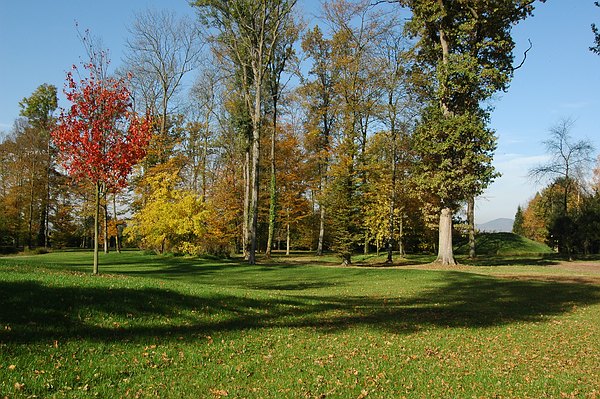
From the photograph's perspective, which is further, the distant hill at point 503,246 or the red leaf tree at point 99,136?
the distant hill at point 503,246

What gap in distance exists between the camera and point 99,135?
13617 millimetres

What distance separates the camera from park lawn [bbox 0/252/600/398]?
17.5 feet

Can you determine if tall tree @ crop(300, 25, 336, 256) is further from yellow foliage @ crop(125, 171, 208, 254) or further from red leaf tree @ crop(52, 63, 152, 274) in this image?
red leaf tree @ crop(52, 63, 152, 274)

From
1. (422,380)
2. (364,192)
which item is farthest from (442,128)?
(422,380)

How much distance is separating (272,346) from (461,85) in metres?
19.3

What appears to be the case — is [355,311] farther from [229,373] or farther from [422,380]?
[229,373]

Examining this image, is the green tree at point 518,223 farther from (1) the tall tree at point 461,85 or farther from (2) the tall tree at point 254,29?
(2) the tall tree at point 254,29

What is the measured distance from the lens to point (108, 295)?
8.27m

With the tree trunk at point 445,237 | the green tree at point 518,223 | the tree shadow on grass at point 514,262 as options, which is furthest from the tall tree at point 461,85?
the green tree at point 518,223

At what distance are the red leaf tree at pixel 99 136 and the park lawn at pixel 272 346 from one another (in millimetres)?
5715

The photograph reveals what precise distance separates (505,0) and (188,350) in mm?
22458

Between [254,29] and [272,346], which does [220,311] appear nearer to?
[272,346]

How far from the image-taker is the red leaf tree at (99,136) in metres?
13.4

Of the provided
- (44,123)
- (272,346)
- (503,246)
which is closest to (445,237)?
(272,346)
